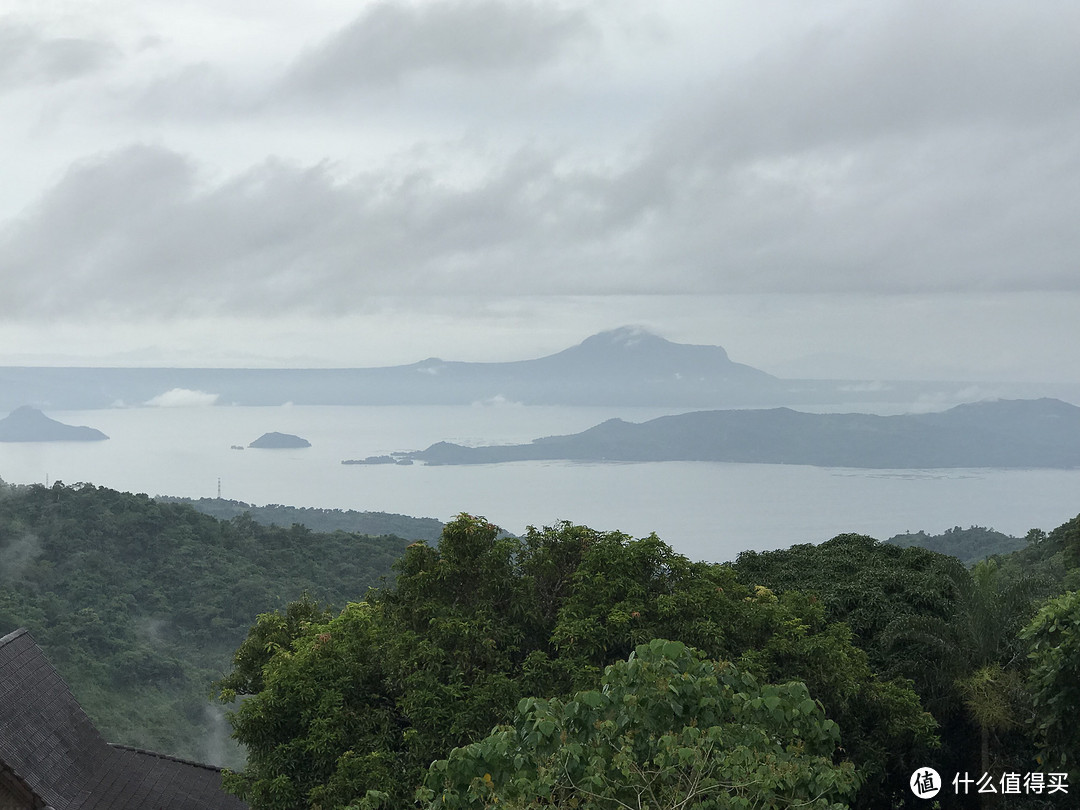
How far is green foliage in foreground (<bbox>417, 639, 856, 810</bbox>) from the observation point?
20.8 ft

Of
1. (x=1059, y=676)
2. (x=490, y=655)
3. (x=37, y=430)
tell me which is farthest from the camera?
(x=37, y=430)

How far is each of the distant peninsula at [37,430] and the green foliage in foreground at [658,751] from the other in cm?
17335

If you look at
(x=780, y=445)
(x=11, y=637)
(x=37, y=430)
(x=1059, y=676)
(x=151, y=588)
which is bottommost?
(x=151, y=588)

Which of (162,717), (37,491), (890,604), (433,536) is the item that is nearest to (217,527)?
(37,491)

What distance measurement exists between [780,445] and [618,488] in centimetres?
4143

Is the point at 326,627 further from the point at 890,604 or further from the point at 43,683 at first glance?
the point at 890,604

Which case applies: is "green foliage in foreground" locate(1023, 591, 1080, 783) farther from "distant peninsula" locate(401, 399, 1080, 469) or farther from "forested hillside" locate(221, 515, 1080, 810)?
"distant peninsula" locate(401, 399, 1080, 469)

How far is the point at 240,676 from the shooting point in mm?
18125

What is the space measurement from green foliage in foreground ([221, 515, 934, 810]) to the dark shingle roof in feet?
11.0

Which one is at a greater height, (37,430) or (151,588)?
(37,430)

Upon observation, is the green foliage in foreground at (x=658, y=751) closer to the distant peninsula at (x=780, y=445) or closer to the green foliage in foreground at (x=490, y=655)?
the green foliage in foreground at (x=490, y=655)

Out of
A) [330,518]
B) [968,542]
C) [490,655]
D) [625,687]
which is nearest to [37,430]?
[330,518]

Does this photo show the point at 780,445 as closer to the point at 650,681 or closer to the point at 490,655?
the point at 490,655

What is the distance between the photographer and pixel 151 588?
52531 mm
